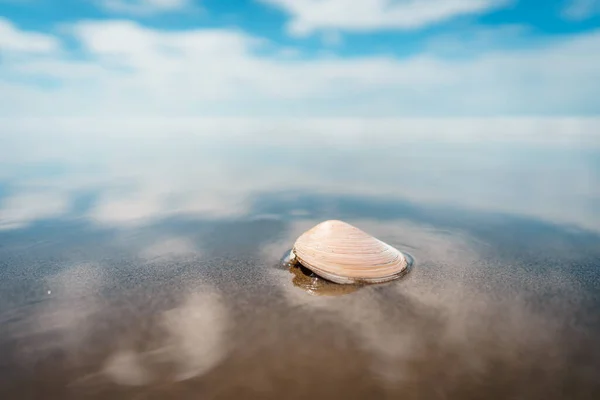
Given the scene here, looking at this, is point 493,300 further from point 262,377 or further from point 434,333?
point 262,377

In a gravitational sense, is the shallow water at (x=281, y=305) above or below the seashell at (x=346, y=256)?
below

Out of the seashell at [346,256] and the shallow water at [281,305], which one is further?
the seashell at [346,256]

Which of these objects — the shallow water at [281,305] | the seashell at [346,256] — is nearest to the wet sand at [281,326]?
the shallow water at [281,305]

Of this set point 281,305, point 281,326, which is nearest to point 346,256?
point 281,305

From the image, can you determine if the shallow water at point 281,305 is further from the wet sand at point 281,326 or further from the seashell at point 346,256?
the seashell at point 346,256

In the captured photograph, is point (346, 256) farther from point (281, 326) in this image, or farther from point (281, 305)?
point (281, 326)

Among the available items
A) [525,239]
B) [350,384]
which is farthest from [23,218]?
[525,239]

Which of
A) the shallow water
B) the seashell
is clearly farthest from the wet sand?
the seashell

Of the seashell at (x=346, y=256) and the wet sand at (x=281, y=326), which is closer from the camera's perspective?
the wet sand at (x=281, y=326)
